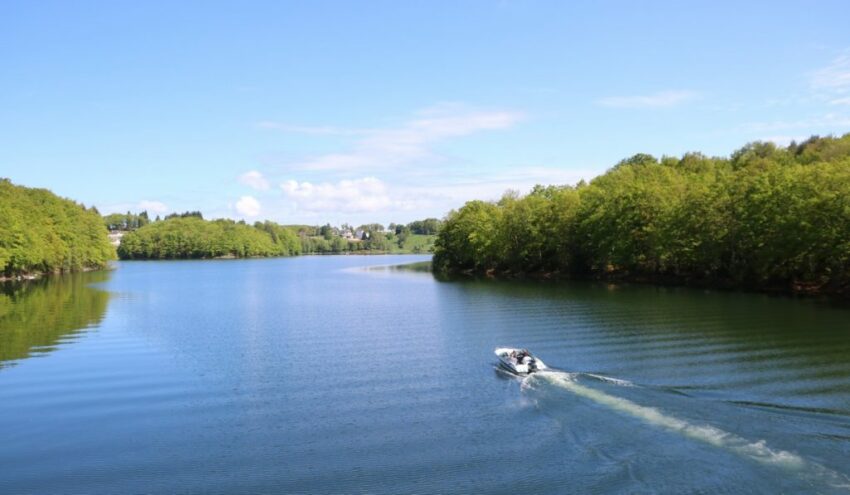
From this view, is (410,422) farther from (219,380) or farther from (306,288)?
(306,288)

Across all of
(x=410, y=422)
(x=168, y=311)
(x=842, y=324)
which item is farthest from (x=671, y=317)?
(x=168, y=311)

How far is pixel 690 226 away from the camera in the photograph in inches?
3054

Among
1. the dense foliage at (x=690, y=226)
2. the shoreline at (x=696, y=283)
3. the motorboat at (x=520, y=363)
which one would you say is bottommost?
the motorboat at (x=520, y=363)

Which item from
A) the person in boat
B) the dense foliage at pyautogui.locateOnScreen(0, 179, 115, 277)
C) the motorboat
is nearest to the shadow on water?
the dense foliage at pyautogui.locateOnScreen(0, 179, 115, 277)

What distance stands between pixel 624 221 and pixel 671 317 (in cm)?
4537

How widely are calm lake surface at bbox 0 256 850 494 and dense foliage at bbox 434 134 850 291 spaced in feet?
52.4

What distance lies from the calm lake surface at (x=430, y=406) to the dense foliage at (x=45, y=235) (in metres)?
66.8

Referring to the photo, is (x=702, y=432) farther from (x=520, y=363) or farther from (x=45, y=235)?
(x=45, y=235)

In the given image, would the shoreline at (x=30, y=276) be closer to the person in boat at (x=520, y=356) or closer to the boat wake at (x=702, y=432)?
the person in boat at (x=520, y=356)

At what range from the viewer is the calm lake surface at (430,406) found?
1700 cm

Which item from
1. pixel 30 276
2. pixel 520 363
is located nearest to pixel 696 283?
pixel 520 363

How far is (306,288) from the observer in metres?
86.8

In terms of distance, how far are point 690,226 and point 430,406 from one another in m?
63.8

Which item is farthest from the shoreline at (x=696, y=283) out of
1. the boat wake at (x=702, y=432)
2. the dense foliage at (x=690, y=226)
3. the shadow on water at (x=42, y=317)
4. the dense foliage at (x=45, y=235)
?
the dense foliage at (x=45, y=235)
